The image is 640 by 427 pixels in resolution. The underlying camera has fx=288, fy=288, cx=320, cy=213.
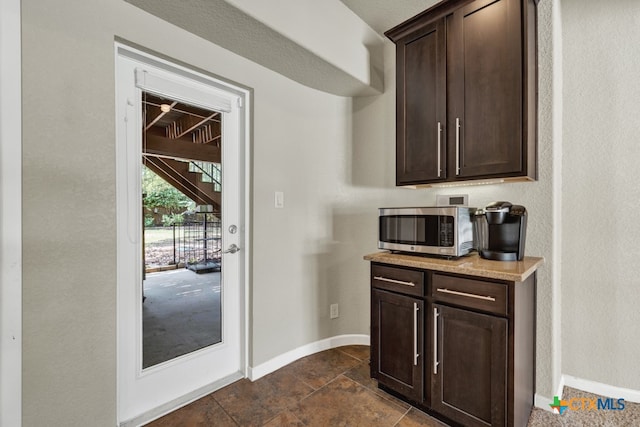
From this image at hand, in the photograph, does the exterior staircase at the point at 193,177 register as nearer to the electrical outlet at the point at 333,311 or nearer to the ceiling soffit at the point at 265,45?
the ceiling soffit at the point at 265,45

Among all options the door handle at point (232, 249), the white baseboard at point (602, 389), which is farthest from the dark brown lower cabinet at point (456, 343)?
the door handle at point (232, 249)

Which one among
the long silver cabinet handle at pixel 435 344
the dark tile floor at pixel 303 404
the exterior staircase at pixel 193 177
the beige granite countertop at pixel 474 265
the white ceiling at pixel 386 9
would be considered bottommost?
the dark tile floor at pixel 303 404

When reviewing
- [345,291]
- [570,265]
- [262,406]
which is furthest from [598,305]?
[262,406]

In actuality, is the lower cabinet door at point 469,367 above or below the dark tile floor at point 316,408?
above

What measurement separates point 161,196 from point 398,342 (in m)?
Answer: 1.73

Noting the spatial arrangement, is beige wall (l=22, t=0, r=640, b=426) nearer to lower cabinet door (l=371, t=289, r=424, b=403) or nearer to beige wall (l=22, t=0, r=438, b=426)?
beige wall (l=22, t=0, r=438, b=426)

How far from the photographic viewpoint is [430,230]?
69.2 inches

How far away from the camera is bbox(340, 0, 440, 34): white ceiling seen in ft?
7.05

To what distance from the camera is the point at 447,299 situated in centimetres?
158

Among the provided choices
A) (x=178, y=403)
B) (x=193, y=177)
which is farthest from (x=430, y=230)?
(x=178, y=403)

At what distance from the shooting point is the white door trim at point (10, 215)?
117cm

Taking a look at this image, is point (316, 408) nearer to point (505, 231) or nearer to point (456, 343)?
point (456, 343)

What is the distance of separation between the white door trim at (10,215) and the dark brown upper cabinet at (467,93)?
206cm

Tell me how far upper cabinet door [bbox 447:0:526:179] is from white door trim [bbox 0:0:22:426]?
2211 millimetres
